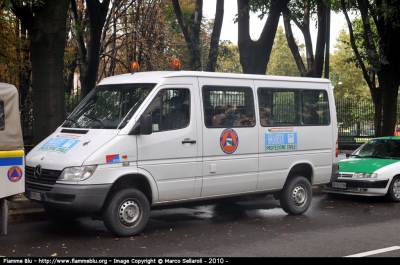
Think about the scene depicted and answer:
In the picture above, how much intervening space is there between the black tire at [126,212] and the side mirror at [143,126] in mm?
866

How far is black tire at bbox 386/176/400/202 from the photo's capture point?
1296 centimetres

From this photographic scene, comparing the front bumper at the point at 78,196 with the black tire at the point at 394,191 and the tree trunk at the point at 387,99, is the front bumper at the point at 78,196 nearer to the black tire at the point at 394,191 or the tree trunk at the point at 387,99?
the black tire at the point at 394,191

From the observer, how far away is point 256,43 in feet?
51.6

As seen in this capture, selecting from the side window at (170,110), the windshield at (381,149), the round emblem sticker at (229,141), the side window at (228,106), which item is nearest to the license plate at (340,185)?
the windshield at (381,149)

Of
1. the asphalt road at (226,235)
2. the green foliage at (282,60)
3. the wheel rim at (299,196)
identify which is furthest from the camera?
the green foliage at (282,60)

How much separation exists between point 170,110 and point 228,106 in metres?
1.26

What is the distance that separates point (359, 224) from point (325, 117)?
239cm

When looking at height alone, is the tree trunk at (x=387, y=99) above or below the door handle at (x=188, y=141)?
above

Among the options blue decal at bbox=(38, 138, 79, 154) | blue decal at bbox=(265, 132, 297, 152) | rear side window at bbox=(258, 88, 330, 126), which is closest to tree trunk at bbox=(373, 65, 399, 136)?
rear side window at bbox=(258, 88, 330, 126)

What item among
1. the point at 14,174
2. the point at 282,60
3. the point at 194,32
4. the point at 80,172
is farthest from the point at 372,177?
the point at 282,60

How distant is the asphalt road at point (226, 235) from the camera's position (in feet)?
25.8

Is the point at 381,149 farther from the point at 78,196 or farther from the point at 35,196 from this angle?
the point at 35,196

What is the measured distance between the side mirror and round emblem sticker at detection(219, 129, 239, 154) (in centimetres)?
154

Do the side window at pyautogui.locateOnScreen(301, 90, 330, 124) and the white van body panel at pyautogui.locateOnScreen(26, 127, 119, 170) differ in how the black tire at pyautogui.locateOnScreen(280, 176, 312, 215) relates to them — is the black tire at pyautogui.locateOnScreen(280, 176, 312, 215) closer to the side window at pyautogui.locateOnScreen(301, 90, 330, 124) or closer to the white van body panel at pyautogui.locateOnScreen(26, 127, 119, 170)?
the side window at pyautogui.locateOnScreen(301, 90, 330, 124)
